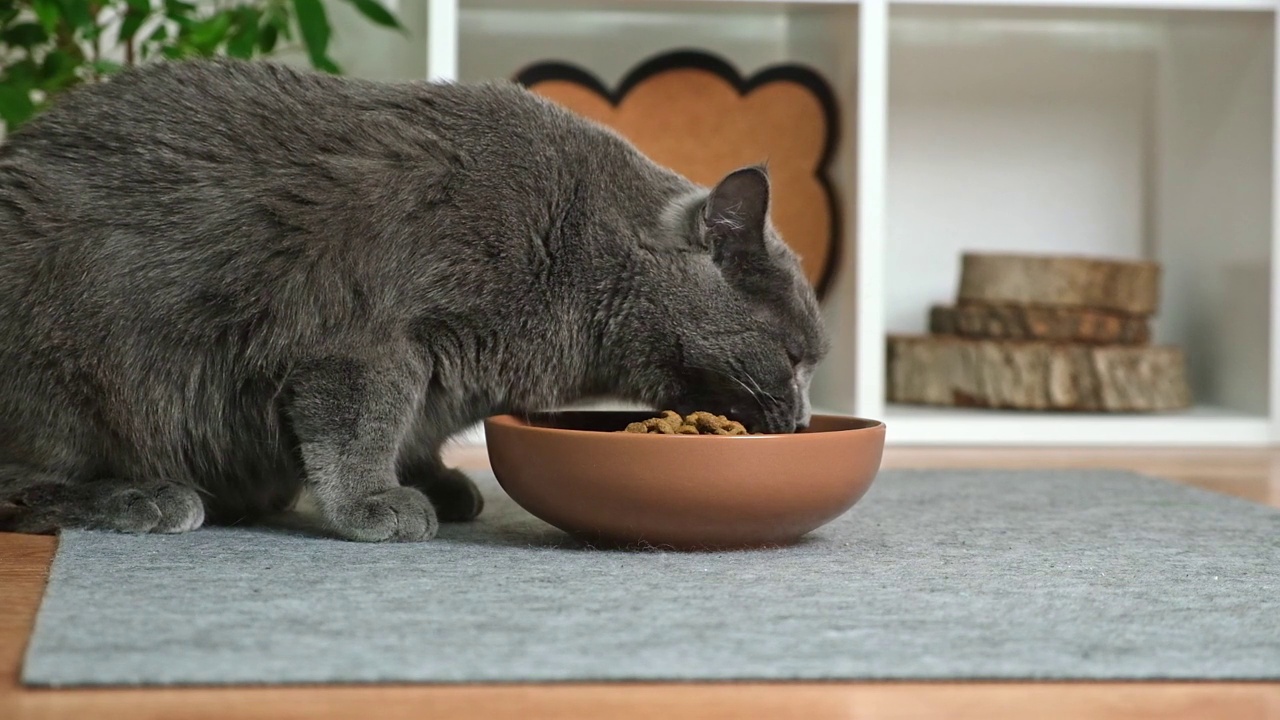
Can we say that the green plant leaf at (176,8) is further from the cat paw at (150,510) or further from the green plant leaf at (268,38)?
the cat paw at (150,510)

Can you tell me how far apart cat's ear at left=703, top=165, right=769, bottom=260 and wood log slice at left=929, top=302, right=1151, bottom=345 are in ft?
4.61

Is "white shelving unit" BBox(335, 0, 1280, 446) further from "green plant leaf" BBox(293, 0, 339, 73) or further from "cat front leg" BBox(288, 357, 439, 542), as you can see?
"cat front leg" BBox(288, 357, 439, 542)

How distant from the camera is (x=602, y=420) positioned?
1.48m

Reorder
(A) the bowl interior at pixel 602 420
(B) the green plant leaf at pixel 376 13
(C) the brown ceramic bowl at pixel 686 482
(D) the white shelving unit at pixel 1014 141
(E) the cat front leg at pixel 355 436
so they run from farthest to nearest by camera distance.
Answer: (D) the white shelving unit at pixel 1014 141
(B) the green plant leaf at pixel 376 13
(A) the bowl interior at pixel 602 420
(E) the cat front leg at pixel 355 436
(C) the brown ceramic bowl at pixel 686 482

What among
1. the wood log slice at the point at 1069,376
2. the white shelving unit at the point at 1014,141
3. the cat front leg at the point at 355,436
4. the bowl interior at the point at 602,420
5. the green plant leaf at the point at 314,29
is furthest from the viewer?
the wood log slice at the point at 1069,376

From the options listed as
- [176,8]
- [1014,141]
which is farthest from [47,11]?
[1014,141]

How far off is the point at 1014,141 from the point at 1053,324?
0.53m

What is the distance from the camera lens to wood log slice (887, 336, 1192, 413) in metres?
2.53

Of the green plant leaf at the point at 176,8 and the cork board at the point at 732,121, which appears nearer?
the green plant leaf at the point at 176,8

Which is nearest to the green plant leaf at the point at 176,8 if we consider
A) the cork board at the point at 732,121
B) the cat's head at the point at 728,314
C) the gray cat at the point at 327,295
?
the gray cat at the point at 327,295

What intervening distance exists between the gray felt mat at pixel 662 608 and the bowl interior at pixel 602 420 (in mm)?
114

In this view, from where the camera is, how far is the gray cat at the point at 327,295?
4.23 ft

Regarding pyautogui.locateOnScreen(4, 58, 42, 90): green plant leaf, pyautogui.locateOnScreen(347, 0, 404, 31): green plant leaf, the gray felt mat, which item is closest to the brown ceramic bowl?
the gray felt mat

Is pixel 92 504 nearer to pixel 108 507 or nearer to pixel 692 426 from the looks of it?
pixel 108 507
